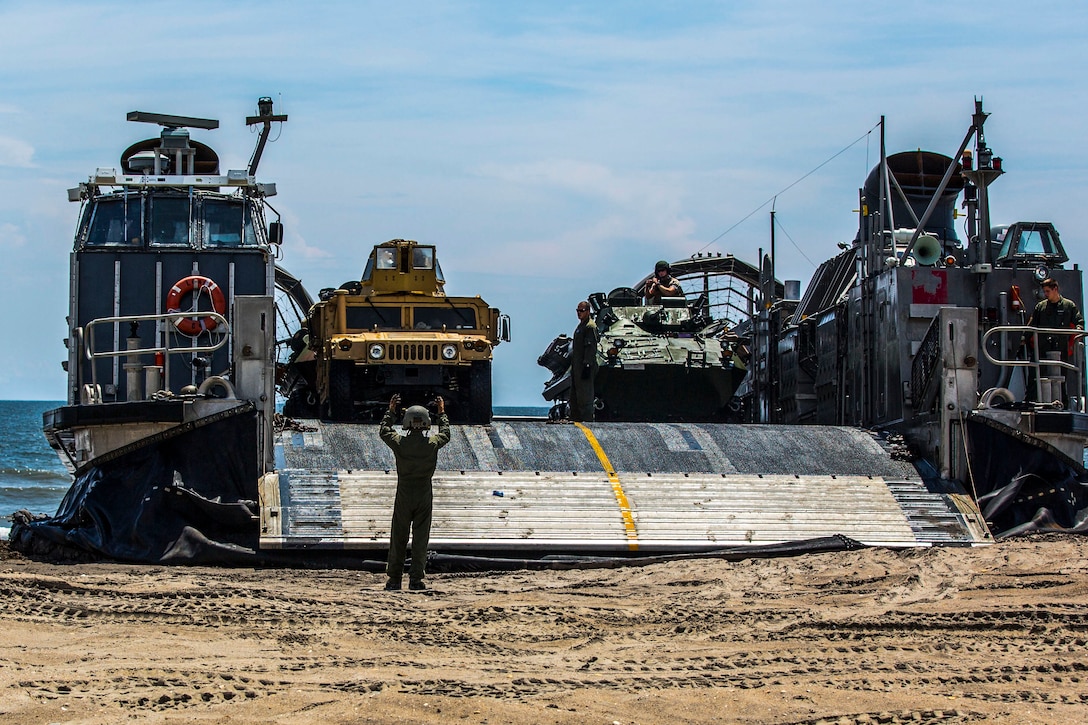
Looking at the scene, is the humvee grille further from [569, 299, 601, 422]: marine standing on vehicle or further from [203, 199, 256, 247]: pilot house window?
[203, 199, 256, 247]: pilot house window

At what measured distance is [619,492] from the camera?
40.0 feet

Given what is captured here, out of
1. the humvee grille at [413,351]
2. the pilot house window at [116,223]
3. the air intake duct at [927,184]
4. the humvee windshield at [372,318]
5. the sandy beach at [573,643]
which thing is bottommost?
the sandy beach at [573,643]

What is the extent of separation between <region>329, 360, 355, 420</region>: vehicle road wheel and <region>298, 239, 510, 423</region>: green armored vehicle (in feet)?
0.03

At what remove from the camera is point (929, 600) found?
8859 mm

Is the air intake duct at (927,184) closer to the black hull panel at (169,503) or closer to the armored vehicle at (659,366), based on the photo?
the armored vehicle at (659,366)

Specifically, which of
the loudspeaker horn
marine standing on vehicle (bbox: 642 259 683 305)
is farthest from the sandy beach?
marine standing on vehicle (bbox: 642 259 683 305)

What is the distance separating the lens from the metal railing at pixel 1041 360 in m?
12.6

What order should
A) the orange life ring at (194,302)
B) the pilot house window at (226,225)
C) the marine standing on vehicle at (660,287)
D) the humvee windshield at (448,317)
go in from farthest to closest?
the marine standing on vehicle at (660,287)
the pilot house window at (226,225)
the humvee windshield at (448,317)
the orange life ring at (194,302)

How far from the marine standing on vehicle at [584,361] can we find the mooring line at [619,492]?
8.38 ft

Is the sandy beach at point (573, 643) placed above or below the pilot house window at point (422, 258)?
below

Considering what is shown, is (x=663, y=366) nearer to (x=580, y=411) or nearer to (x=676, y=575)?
(x=580, y=411)

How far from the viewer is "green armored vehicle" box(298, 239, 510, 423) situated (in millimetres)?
15508

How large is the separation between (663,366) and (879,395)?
4382 millimetres

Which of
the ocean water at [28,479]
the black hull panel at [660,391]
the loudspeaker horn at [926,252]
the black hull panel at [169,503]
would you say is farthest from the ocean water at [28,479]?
the loudspeaker horn at [926,252]
